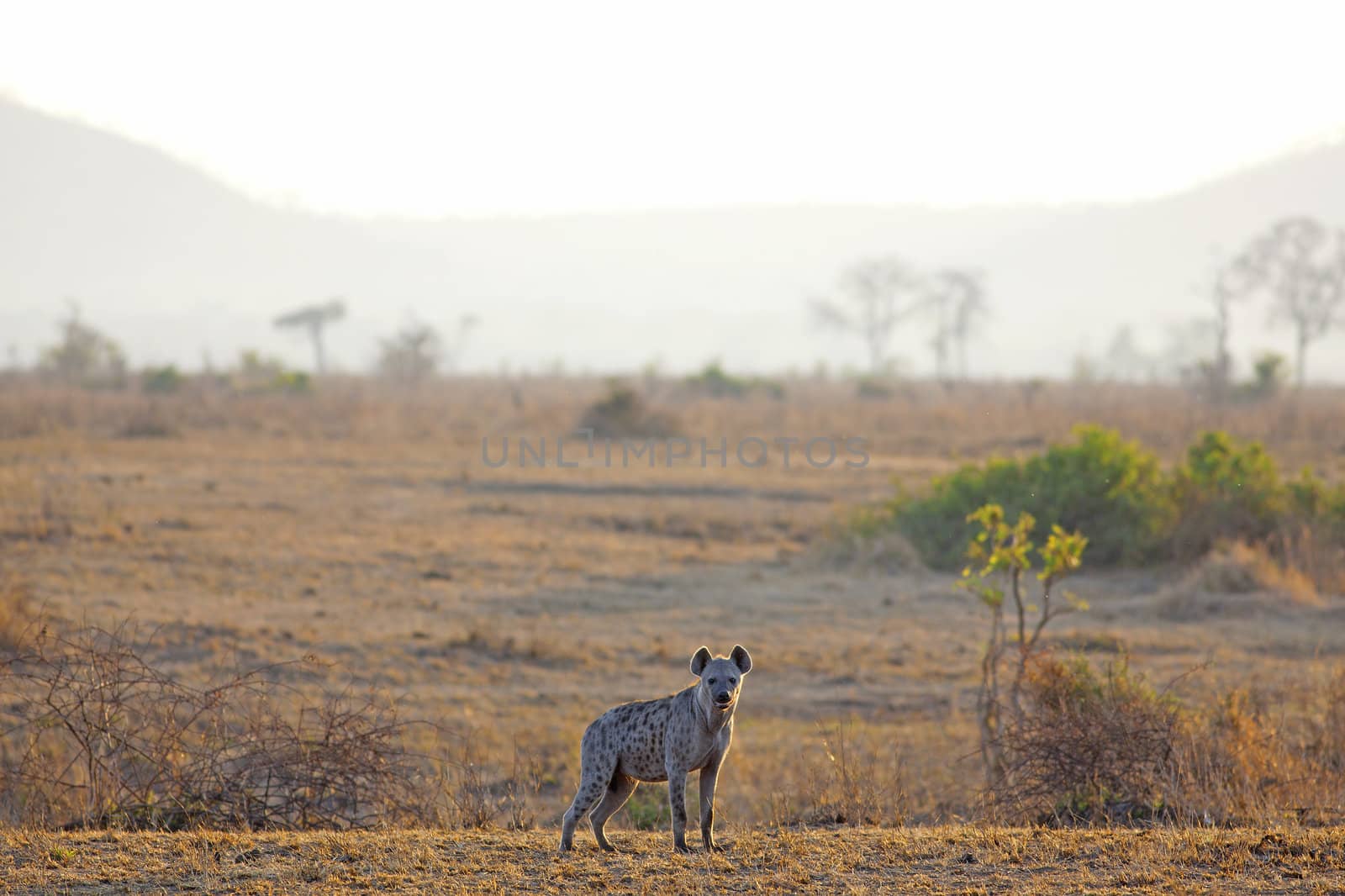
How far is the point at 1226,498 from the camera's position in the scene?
19.5 metres

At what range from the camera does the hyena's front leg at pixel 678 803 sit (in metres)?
5.34

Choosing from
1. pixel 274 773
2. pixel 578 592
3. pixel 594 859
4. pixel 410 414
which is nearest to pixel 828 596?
pixel 578 592

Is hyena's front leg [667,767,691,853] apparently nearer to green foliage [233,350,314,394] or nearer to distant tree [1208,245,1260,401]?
distant tree [1208,245,1260,401]

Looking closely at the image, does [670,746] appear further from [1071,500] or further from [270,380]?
[270,380]

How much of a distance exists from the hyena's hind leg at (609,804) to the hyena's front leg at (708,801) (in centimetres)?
32

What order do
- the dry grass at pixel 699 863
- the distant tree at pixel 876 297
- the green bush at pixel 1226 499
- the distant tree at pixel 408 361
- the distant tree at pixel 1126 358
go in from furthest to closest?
the distant tree at pixel 1126 358 < the distant tree at pixel 876 297 < the distant tree at pixel 408 361 < the green bush at pixel 1226 499 < the dry grass at pixel 699 863

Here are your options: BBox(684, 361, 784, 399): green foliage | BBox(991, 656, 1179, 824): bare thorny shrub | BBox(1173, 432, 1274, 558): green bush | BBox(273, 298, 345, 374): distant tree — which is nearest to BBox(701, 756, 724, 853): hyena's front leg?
BBox(991, 656, 1179, 824): bare thorny shrub

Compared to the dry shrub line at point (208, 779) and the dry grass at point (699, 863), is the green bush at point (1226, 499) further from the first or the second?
the dry shrub line at point (208, 779)

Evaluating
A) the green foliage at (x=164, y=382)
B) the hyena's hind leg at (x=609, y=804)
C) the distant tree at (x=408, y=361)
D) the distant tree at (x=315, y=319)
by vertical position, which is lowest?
the hyena's hind leg at (x=609, y=804)

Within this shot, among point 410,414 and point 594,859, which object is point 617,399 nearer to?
point 410,414

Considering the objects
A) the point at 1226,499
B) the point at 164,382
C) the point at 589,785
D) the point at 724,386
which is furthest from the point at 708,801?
the point at 724,386

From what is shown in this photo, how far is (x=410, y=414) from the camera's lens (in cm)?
4128

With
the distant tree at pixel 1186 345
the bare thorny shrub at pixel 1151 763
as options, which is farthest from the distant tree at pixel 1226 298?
the bare thorny shrub at pixel 1151 763

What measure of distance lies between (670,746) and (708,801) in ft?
1.14
